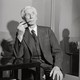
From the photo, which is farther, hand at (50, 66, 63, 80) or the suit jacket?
the suit jacket

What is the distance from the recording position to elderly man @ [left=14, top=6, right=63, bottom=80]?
4.41ft

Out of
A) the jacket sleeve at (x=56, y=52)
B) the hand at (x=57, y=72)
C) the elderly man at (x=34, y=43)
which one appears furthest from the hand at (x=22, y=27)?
the hand at (x=57, y=72)

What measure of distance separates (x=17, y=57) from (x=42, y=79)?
0.84 feet

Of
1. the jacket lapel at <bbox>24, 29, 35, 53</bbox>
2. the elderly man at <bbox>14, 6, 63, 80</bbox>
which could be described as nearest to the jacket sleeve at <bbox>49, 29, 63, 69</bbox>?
the elderly man at <bbox>14, 6, 63, 80</bbox>

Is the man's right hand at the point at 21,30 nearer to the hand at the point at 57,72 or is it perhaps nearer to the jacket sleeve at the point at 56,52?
the jacket sleeve at the point at 56,52

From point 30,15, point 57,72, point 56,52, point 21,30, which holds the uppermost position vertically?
point 30,15

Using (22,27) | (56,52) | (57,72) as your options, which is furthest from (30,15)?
(57,72)

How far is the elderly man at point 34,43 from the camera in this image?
4.41 feet

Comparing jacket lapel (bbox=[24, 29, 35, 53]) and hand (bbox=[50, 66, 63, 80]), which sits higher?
jacket lapel (bbox=[24, 29, 35, 53])

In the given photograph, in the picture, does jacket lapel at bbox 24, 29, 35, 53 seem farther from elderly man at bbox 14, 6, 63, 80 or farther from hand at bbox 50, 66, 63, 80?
hand at bbox 50, 66, 63, 80

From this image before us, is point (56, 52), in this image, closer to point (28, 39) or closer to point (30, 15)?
point (28, 39)

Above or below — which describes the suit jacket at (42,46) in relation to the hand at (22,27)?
below

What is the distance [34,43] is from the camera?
1359mm

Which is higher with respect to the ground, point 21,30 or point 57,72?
point 21,30
